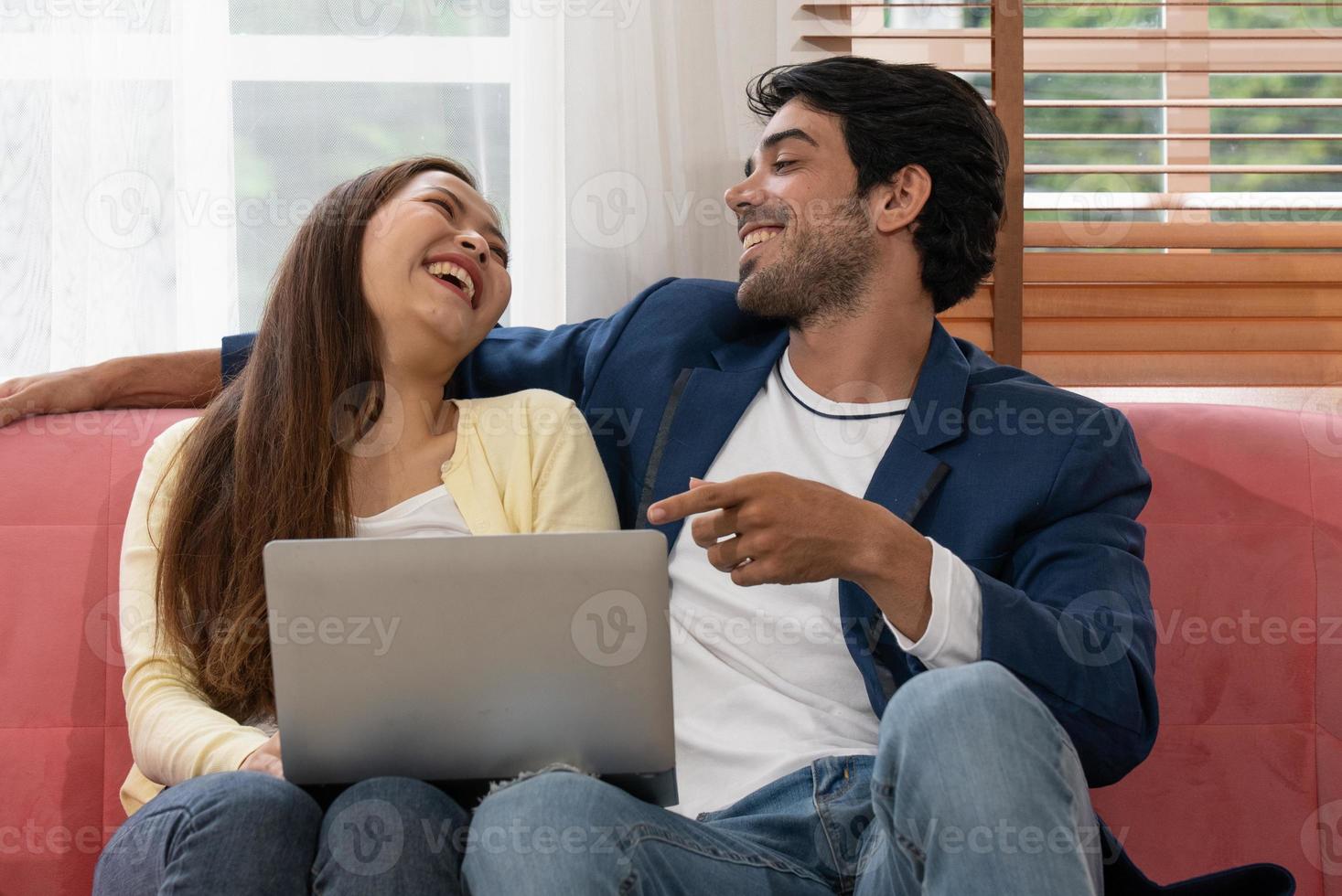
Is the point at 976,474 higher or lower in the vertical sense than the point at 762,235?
lower

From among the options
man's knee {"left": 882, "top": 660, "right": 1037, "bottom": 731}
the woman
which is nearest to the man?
man's knee {"left": 882, "top": 660, "right": 1037, "bottom": 731}

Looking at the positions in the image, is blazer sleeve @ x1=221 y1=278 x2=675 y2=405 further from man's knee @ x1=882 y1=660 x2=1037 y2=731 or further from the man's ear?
man's knee @ x1=882 y1=660 x2=1037 y2=731

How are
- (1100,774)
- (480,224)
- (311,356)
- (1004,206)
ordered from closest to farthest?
(1100,774) < (311,356) < (480,224) < (1004,206)

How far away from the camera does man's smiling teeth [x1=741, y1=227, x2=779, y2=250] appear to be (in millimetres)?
1673

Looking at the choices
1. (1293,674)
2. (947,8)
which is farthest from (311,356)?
(1293,674)

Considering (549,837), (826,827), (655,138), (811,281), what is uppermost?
(655,138)

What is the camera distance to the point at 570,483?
1488 millimetres

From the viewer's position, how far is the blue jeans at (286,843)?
966 millimetres

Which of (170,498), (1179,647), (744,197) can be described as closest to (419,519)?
(170,498)

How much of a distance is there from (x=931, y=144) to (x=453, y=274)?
2.31 feet

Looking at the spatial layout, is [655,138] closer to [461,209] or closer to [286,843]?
[461,209]

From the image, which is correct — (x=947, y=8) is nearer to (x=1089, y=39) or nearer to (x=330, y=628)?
(x=1089, y=39)

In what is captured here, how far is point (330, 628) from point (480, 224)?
2.61ft

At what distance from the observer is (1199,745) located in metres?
1.62
